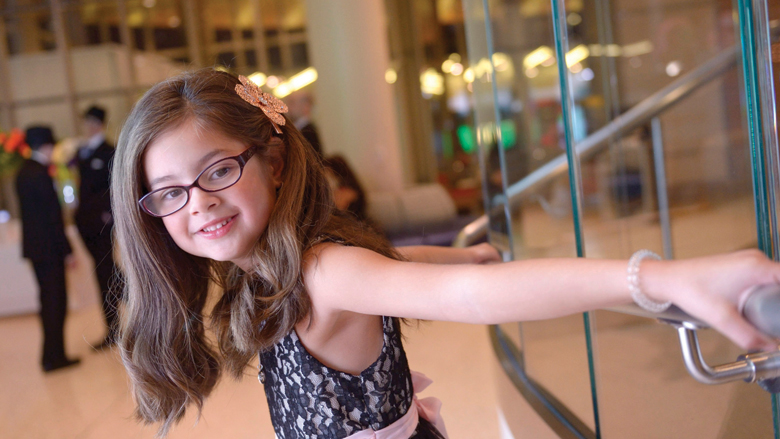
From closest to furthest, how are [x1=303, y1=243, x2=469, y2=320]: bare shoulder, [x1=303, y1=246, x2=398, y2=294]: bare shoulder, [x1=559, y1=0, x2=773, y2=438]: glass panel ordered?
[x1=303, y1=243, x2=469, y2=320]: bare shoulder < [x1=303, y1=246, x2=398, y2=294]: bare shoulder < [x1=559, y1=0, x2=773, y2=438]: glass panel

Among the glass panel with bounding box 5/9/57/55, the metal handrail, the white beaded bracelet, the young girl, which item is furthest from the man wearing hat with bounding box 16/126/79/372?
the glass panel with bounding box 5/9/57/55

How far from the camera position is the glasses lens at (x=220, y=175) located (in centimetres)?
113

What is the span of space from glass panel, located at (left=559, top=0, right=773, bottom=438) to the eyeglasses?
2.16 ft

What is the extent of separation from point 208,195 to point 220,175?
5 cm

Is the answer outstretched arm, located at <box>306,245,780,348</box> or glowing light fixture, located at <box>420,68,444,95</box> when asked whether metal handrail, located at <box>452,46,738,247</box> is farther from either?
glowing light fixture, located at <box>420,68,444,95</box>

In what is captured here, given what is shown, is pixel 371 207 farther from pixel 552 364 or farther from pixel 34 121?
pixel 34 121

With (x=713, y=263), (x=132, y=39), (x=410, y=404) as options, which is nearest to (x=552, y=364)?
(x=410, y=404)

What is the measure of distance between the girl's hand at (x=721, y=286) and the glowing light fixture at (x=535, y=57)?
5.02 metres

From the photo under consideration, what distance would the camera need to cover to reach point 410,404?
1.29 m

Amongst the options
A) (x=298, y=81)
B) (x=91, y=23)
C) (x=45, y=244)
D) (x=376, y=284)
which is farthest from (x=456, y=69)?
(x=376, y=284)

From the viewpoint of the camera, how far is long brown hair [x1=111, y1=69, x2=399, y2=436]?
116 centimetres

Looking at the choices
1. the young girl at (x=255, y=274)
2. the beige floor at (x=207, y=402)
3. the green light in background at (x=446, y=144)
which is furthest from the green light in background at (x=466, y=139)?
the young girl at (x=255, y=274)

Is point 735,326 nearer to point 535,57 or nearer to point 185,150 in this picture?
point 185,150

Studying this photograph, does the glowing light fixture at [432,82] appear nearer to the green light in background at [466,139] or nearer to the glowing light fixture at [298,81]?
the green light in background at [466,139]
